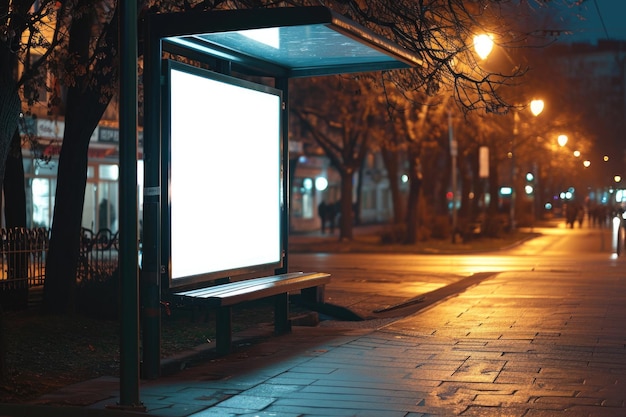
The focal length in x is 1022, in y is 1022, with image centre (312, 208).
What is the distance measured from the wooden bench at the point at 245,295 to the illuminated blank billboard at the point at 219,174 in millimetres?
178

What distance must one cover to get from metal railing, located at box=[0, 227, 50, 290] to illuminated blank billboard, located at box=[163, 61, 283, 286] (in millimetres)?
4441

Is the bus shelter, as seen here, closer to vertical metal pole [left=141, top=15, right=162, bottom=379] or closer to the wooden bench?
vertical metal pole [left=141, top=15, right=162, bottom=379]

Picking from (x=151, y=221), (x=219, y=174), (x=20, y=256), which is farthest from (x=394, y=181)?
(x=151, y=221)

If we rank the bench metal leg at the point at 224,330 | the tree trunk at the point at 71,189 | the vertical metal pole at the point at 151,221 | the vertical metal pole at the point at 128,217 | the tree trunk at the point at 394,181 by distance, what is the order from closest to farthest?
the vertical metal pole at the point at 128,217 → the vertical metal pole at the point at 151,221 → the bench metal leg at the point at 224,330 → the tree trunk at the point at 71,189 → the tree trunk at the point at 394,181

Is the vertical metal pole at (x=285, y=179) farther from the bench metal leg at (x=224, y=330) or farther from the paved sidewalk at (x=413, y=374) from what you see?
the bench metal leg at (x=224, y=330)

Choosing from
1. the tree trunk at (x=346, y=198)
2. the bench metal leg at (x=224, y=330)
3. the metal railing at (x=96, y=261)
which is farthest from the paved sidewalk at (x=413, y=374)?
the tree trunk at (x=346, y=198)

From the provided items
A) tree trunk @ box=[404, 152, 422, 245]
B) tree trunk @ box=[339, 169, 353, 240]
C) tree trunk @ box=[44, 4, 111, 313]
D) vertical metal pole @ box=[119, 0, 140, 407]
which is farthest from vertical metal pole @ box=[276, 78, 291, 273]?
tree trunk @ box=[339, 169, 353, 240]

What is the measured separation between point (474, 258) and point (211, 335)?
20782mm

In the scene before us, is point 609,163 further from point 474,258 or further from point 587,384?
point 587,384

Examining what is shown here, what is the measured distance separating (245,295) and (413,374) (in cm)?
203

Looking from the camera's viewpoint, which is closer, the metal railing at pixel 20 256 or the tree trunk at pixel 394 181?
the metal railing at pixel 20 256

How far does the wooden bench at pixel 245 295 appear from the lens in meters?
10.1

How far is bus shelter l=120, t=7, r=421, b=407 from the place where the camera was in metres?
8.03

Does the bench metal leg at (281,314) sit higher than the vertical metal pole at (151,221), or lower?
lower
